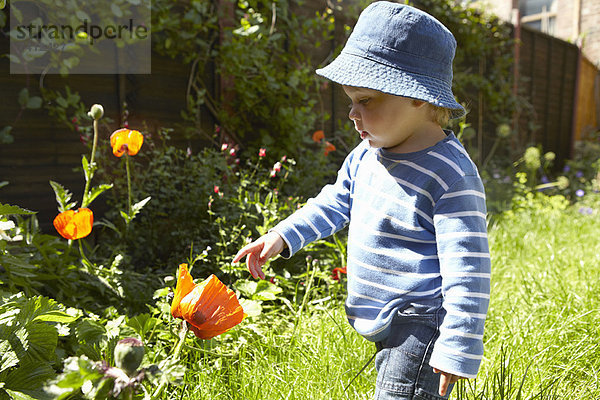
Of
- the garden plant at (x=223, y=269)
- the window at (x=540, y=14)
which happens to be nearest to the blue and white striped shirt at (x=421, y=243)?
the garden plant at (x=223, y=269)

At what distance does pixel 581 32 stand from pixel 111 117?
875 cm

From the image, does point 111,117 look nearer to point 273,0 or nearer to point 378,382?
point 273,0

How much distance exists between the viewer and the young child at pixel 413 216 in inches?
44.1

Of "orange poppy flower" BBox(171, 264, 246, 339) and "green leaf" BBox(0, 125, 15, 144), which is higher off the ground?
"orange poppy flower" BBox(171, 264, 246, 339)

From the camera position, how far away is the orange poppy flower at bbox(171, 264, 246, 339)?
1016 mm

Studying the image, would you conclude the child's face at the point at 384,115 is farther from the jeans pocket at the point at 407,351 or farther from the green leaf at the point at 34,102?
the green leaf at the point at 34,102

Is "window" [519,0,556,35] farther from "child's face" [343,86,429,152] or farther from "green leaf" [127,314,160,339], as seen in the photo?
"green leaf" [127,314,160,339]

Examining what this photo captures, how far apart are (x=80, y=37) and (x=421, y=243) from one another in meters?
2.34

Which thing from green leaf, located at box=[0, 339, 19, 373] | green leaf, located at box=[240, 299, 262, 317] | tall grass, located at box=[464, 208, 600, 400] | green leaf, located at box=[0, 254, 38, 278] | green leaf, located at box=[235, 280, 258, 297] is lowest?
tall grass, located at box=[464, 208, 600, 400]

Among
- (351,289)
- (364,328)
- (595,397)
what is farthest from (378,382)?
(595,397)

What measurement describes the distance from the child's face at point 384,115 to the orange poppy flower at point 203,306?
504mm

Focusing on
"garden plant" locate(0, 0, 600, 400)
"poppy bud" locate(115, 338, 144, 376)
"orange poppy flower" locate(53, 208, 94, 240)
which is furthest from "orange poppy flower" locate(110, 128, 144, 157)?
"poppy bud" locate(115, 338, 144, 376)

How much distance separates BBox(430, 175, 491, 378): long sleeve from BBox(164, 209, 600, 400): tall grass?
0.35 meters

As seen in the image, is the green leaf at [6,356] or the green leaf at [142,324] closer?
the green leaf at [6,356]
